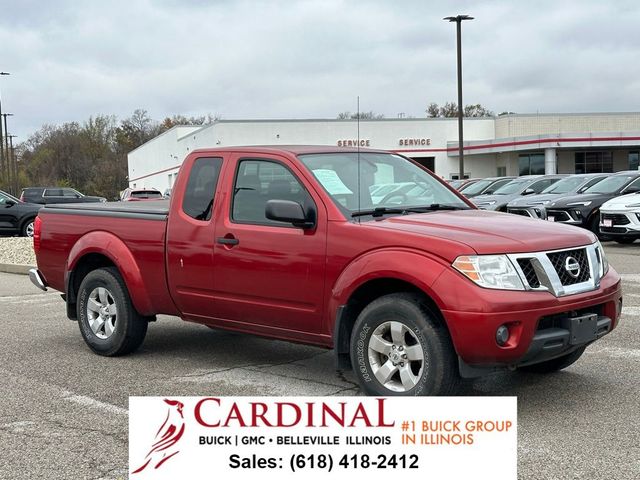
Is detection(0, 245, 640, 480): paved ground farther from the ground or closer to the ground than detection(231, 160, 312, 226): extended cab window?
closer to the ground

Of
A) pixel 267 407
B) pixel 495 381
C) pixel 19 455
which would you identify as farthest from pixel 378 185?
pixel 267 407

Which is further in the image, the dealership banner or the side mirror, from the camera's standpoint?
the side mirror

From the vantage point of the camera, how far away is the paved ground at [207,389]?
4.51 m

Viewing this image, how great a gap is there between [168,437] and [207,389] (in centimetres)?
372

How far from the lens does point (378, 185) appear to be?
20.2ft

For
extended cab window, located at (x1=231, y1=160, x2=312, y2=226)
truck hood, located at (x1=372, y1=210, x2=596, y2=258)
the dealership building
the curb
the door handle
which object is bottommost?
the curb

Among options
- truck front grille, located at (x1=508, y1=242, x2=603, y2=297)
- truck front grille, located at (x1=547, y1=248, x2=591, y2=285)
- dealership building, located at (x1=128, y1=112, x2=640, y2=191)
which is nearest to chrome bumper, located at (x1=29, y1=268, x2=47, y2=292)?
truck front grille, located at (x1=508, y1=242, x2=603, y2=297)

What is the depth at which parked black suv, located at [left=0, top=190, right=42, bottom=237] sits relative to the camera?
24188 millimetres

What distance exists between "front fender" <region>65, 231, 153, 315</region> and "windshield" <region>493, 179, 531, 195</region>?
17.4 metres

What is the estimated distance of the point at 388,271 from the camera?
522 centimetres

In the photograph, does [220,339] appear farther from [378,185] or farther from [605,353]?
[605,353]

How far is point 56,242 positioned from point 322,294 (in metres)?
3.25

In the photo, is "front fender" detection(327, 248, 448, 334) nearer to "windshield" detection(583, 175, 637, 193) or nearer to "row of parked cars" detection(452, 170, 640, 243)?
"row of parked cars" detection(452, 170, 640, 243)

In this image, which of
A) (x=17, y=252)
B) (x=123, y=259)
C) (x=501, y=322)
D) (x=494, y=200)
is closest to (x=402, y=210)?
(x=501, y=322)
